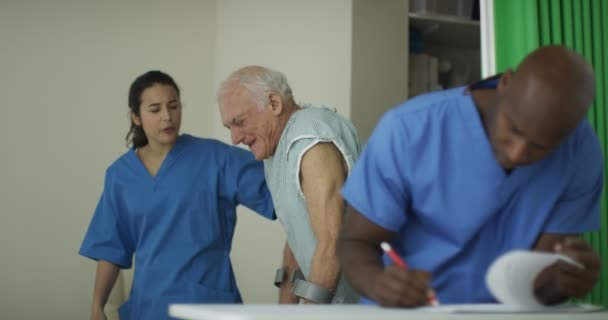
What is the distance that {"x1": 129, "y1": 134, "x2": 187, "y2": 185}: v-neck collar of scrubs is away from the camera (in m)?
2.46

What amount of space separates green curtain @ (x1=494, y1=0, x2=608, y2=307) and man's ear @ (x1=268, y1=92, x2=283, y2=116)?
0.51 meters

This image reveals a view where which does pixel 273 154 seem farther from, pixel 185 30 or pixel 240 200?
pixel 185 30

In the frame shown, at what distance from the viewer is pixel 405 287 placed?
1104 millimetres

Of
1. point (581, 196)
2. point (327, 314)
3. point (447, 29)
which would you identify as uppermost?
point (447, 29)

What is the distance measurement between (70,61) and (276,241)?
1.07 meters

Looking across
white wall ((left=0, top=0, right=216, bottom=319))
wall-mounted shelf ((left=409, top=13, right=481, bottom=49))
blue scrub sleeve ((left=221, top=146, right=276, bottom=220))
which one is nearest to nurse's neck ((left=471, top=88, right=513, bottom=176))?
blue scrub sleeve ((left=221, top=146, right=276, bottom=220))

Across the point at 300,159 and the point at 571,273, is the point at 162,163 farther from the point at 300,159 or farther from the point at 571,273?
the point at 571,273

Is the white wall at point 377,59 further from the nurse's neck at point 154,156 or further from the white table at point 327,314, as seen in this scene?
the white table at point 327,314

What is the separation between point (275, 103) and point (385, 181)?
78cm

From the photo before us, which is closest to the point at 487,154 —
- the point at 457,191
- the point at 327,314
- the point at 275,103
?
the point at 457,191

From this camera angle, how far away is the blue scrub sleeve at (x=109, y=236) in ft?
8.21

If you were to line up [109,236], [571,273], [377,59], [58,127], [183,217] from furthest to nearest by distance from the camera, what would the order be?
[58,127] → [377,59] → [109,236] → [183,217] → [571,273]

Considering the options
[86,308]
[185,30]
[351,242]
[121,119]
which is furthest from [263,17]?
[351,242]

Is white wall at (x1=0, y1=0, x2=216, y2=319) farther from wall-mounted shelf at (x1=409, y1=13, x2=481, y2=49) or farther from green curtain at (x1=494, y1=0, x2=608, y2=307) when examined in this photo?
green curtain at (x1=494, y1=0, x2=608, y2=307)
